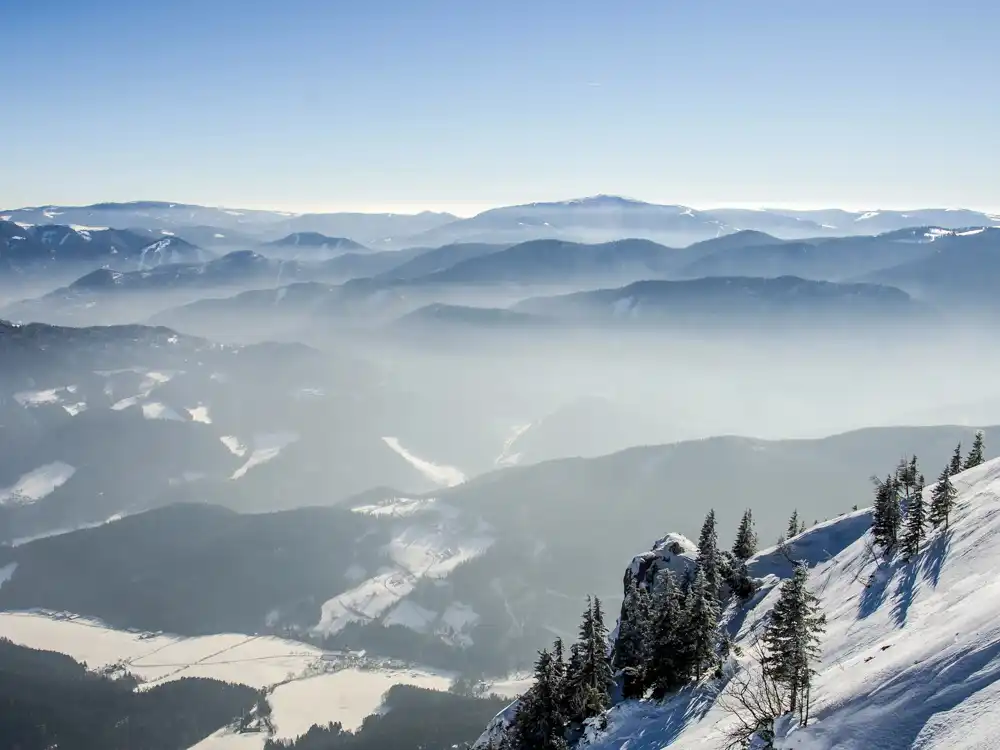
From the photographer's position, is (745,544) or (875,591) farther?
(745,544)

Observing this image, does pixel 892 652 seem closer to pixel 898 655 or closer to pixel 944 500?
pixel 898 655

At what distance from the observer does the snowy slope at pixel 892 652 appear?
104 feet

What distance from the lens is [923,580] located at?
185 feet

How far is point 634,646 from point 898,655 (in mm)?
38765

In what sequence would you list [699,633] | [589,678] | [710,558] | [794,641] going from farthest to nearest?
[710,558]
[589,678]
[699,633]
[794,641]

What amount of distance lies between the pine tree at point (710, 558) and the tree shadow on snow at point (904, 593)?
16099 millimetres

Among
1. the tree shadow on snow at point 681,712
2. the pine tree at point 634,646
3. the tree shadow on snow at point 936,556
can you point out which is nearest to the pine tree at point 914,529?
the tree shadow on snow at point 936,556

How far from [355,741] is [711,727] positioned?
145 m

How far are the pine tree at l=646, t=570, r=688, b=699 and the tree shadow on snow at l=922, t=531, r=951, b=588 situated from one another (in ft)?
66.3

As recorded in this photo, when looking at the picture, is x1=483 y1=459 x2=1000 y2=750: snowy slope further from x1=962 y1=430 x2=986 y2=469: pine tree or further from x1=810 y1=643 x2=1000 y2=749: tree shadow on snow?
x1=962 y1=430 x2=986 y2=469: pine tree

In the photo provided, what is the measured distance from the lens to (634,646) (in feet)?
242

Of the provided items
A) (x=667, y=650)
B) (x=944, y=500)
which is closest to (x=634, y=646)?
(x=667, y=650)

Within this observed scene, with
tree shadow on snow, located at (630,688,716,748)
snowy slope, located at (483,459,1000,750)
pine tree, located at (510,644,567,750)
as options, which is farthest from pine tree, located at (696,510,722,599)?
pine tree, located at (510,644,567,750)

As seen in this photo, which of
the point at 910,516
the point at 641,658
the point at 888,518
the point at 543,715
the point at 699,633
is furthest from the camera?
the point at 888,518
